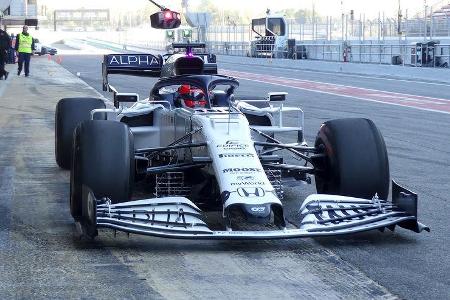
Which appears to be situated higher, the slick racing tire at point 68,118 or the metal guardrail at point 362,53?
the metal guardrail at point 362,53

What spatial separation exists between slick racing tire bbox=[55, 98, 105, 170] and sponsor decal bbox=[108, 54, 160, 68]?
59 cm

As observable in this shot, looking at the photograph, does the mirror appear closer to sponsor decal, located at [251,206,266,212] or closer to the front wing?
the front wing

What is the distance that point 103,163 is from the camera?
7.49 meters

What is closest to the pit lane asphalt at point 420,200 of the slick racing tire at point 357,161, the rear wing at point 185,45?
the slick racing tire at point 357,161

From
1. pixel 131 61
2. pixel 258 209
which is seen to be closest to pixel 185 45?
pixel 131 61

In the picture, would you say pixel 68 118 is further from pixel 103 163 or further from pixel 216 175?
pixel 216 175

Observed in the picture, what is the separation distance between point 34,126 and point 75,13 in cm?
15063

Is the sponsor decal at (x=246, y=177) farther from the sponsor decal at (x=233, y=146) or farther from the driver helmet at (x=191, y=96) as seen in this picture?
the driver helmet at (x=191, y=96)

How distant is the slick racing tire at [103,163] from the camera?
7.47m

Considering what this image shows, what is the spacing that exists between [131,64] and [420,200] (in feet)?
12.7

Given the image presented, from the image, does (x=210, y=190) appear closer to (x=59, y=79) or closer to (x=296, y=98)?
(x=296, y=98)

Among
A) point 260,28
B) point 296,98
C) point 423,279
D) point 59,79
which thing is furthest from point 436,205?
point 260,28

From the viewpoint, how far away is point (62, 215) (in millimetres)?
8406

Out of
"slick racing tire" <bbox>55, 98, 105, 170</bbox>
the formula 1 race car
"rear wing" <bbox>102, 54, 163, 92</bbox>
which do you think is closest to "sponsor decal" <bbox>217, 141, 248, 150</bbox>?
the formula 1 race car
